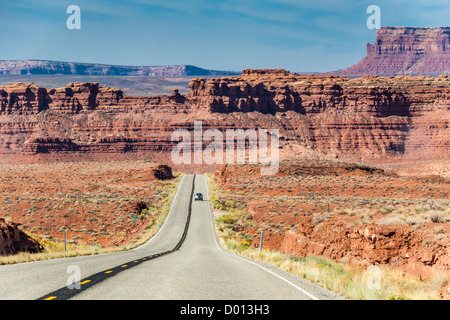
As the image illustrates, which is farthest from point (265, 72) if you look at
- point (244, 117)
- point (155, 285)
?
point (155, 285)

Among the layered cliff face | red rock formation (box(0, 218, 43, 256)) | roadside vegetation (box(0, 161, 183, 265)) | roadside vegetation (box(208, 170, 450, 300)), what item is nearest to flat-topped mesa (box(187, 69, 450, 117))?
the layered cliff face

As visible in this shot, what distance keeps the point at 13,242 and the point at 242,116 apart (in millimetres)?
109828

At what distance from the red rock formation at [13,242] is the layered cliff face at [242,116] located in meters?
96.2

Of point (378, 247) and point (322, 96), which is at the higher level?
point (322, 96)

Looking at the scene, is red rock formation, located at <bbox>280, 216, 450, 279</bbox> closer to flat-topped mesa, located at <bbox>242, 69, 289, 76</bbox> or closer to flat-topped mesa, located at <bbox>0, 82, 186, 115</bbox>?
flat-topped mesa, located at <bbox>0, 82, 186, 115</bbox>

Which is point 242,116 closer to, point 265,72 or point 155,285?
point 265,72

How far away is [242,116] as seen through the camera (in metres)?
128

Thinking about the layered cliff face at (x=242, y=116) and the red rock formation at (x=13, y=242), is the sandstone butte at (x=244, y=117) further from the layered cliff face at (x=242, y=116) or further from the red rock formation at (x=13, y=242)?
the red rock formation at (x=13, y=242)

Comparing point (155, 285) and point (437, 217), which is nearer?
point (155, 285)

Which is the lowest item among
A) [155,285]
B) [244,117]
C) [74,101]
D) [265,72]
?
[155,285]

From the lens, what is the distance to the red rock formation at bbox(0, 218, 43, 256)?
18703 millimetres

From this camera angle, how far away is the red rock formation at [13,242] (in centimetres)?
1870

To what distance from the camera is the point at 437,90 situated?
13012 cm
